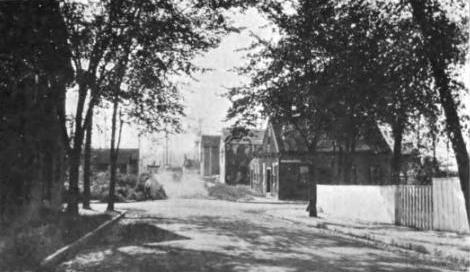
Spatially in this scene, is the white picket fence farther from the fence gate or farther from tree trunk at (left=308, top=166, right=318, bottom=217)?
tree trunk at (left=308, top=166, right=318, bottom=217)

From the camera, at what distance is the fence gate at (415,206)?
59.4ft

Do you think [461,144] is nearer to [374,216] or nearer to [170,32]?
[170,32]

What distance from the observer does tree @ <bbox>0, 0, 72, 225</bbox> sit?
10.6m

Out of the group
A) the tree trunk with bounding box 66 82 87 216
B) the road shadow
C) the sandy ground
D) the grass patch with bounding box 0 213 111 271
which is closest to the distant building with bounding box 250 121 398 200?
the tree trunk with bounding box 66 82 87 216

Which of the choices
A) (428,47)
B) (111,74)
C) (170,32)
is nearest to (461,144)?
(428,47)

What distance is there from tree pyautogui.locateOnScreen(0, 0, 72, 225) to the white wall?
1204 cm

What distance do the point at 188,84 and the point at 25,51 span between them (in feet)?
57.9

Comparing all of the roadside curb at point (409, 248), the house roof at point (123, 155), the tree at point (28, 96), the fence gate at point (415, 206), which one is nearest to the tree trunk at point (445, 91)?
the roadside curb at point (409, 248)

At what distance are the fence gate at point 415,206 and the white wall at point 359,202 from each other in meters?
0.62

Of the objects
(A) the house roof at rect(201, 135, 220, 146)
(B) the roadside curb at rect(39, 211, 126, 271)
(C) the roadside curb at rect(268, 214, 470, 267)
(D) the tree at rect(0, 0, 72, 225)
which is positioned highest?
(A) the house roof at rect(201, 135, 220, 146)

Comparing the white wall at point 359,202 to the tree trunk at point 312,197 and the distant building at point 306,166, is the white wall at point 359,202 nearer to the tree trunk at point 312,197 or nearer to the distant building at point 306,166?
the tree trunk at point 312,197

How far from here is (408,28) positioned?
1273cm

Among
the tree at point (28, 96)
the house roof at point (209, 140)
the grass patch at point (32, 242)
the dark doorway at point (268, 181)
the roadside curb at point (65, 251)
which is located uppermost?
the house roof at point (209, 140)

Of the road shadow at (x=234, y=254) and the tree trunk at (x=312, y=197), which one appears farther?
the tree trunk at (x=312, y=197)
